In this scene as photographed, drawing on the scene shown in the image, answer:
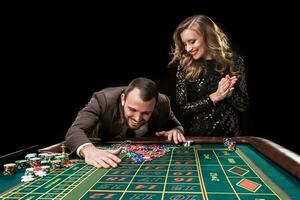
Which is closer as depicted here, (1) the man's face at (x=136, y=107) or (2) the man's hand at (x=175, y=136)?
(1) the man's face at (x=136, y=107)

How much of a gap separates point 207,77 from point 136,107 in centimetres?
142

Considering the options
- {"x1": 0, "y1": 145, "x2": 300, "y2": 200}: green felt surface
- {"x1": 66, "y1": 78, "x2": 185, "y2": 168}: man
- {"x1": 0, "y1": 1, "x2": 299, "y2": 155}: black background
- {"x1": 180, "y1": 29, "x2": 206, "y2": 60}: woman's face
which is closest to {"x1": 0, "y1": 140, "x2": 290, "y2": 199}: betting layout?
{"x1": 0, "y1": 145, "x2": 300, "y2": 200}: green felt surface

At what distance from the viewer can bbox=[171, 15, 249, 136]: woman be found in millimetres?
3990

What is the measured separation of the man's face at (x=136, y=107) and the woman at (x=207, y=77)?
102cm

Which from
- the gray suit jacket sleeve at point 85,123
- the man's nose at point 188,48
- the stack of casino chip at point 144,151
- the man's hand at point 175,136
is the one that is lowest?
the stack of casino chip at point 144,151

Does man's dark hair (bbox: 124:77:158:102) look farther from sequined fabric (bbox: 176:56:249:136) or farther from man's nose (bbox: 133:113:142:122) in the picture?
sequined fabric (bbox: 176:56:249:136)

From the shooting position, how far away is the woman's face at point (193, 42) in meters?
3.99

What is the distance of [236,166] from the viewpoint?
2.16m

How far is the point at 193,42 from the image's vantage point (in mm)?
4004

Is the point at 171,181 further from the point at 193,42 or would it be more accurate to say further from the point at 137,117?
the point at 193,42

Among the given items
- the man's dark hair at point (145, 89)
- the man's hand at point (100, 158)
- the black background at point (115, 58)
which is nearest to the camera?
the man's hand at point (100, 158)

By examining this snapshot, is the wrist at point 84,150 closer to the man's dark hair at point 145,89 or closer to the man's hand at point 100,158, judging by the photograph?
the man's hand at point 100,158

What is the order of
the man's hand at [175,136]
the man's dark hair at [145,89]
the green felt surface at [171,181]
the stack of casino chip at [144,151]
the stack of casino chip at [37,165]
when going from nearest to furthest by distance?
the green felt surface at [171,181] < the stack of casino chip at [37,165] < the stack of casino chip at [144,151] < the man's dark hair at [145,89] < the man's hand at [175,136]

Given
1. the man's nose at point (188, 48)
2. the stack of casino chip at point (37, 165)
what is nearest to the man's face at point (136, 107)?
the stack of casino chip at point (37, 165)
